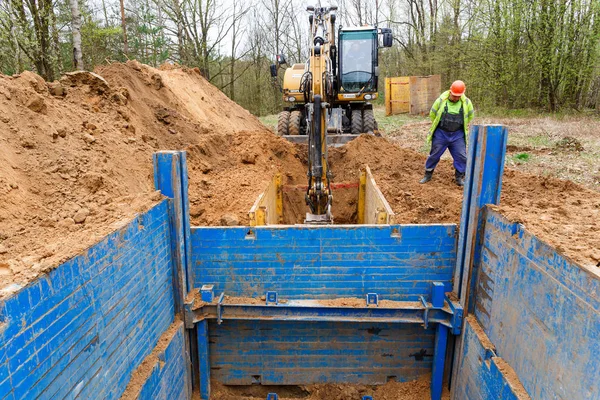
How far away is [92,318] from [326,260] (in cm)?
217

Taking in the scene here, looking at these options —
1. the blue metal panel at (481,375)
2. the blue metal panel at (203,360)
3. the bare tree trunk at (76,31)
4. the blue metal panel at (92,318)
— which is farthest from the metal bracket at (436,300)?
the bare tree trunk at (76,31)

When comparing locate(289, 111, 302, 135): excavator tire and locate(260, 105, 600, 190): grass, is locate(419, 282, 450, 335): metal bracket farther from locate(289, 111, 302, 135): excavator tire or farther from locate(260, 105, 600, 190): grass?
locate(289, 111, 302, 135): excavator tire

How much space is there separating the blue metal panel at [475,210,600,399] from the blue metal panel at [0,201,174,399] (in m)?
2.77

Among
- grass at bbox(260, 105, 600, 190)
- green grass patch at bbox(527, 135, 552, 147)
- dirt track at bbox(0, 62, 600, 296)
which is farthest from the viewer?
green grass patch at bbox(527, 135, 552, 147)

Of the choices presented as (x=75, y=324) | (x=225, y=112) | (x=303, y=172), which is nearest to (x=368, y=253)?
(x=75, y=324)

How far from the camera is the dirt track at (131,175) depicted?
305 centimetres

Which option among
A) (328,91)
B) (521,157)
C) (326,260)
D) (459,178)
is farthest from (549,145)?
(326,260)

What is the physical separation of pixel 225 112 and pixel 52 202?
33.2ft

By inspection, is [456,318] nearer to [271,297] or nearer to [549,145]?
[271,297]

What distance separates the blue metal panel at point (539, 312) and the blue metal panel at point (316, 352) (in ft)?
→ 3.18

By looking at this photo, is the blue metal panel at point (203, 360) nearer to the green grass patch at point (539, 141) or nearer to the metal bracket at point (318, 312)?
the metal bracket at point (318, 312)

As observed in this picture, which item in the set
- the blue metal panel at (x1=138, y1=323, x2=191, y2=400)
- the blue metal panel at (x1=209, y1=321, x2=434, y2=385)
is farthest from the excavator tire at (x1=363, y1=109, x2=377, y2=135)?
the blue metal panel at (x1=138, y1=323, x2=191, y2=400)

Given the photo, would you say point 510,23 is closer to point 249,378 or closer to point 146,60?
point 146,60

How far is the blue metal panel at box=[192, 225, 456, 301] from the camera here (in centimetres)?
396
